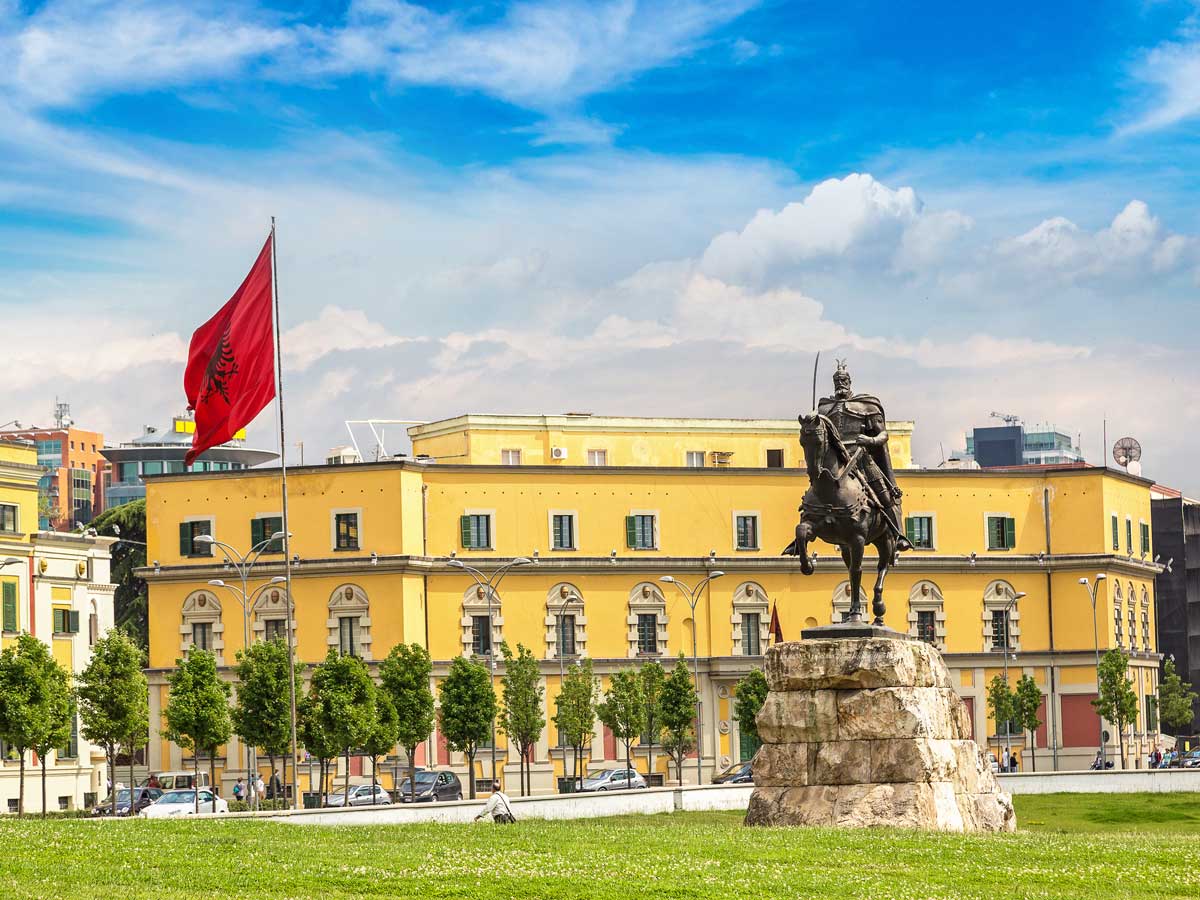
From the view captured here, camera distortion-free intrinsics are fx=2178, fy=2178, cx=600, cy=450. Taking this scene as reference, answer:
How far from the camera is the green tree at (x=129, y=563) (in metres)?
A: 111

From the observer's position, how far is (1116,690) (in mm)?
89625

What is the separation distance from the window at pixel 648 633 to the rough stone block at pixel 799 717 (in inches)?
2220

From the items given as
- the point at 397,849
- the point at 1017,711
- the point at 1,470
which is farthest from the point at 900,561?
the point at 397,849

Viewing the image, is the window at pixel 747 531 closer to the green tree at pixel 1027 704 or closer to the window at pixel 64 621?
the green tree at pixel 1027 704

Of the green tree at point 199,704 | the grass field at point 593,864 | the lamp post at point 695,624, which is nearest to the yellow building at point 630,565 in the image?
the lamp post at point 695,624

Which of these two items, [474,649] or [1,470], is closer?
[1,470]

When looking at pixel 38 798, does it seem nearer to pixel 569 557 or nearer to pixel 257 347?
pixel 569 557

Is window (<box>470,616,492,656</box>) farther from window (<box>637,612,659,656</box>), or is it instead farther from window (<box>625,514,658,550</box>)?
window (<box>625,514,658,550</box>)

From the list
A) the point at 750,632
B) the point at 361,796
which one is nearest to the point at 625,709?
the point at 361,796

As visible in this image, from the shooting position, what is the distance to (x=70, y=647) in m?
84.6

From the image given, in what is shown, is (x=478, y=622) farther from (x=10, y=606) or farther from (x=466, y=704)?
(x=10, y=606)

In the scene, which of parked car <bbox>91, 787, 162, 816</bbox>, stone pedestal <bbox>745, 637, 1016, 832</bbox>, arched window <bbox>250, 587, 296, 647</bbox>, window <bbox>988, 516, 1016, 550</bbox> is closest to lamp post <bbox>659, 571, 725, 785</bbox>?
window <bbox>988, 516, 1016, 550</bbox>

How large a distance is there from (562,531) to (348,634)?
10004 mm

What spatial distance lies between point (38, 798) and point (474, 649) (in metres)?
17.9
